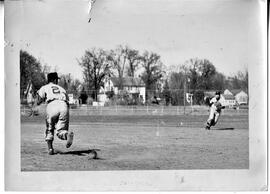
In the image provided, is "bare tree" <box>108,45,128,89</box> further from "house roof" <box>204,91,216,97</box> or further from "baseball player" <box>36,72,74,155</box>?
"house roof" <box>204,91,216,97</box>

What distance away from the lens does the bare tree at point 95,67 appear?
1.84 metres

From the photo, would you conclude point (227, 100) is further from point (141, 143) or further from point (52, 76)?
point (52, 76)

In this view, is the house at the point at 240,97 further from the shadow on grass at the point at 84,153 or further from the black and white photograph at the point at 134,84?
the shadow on grass at the point at 84,153

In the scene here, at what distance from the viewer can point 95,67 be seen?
1.86m

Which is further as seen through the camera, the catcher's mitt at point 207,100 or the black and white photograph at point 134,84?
the catcher's mitt at point 207,100

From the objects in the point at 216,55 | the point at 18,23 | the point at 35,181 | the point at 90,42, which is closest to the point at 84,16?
the point at 90,42

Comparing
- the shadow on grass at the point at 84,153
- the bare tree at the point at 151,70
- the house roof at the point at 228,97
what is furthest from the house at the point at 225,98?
the shadow on grass at the point at 84,153

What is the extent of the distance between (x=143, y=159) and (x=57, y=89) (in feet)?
1.40

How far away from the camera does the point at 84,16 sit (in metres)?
1.81

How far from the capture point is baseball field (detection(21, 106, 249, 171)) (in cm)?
180

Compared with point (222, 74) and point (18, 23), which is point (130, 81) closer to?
point (222, 74)

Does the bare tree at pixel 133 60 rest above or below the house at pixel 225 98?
above

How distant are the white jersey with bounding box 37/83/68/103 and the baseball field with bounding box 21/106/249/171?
0.08 m

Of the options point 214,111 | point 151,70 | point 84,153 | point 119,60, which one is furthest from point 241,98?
point 84,153
